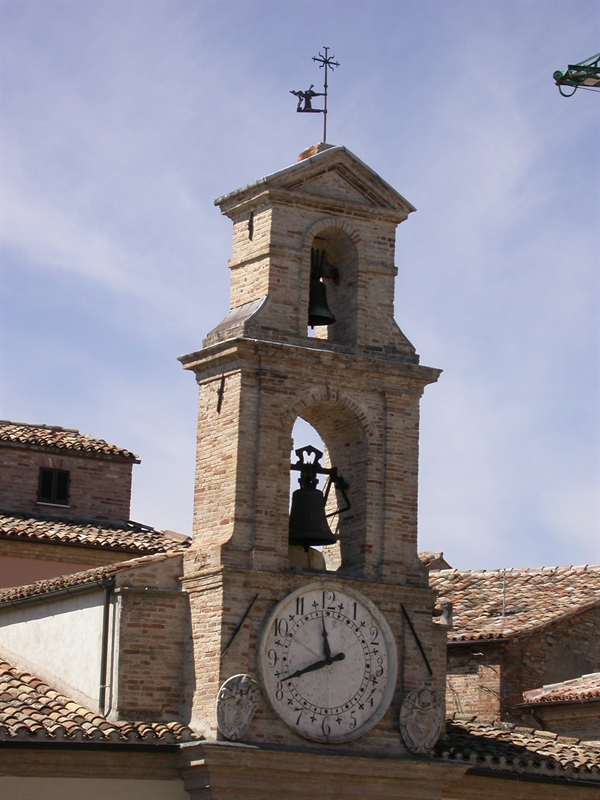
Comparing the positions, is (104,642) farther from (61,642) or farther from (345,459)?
(345,459)

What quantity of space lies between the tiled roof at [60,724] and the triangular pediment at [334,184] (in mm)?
6102

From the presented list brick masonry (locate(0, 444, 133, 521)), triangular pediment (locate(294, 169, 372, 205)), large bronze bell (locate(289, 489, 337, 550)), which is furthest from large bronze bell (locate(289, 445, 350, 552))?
brick masonry (locate(0, 444, 133, 521))

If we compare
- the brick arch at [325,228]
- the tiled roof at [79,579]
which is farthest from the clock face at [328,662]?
the brick arch at [325,228]

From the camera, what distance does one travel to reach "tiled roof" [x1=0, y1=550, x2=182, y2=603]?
717 inches

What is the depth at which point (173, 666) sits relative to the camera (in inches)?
712

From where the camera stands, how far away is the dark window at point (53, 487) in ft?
93.1

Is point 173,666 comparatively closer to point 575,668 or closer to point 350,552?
point 350,552

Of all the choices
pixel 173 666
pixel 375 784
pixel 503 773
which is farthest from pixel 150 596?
pixel 503 773

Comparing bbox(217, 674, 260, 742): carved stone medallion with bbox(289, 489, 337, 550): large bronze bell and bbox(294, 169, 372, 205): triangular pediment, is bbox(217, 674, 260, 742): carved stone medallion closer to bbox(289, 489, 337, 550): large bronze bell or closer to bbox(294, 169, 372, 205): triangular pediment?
bbox(289, 489, 337, 550): large bronze bell

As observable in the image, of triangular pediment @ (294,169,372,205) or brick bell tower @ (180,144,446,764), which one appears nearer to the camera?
brick bell tower @ (180,144,446,764)

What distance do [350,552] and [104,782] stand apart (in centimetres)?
395

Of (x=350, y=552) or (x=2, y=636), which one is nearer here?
(x=350, y=552)

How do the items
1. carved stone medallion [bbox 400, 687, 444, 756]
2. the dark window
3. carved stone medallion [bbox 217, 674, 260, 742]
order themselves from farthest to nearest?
the dark window, carved stone medallion [bbox 400, 687, 444, 756], carved stone medallion [bbox 217, 674, 260, 742]

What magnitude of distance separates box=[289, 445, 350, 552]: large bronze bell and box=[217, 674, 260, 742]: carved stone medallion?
1989 millimetres
